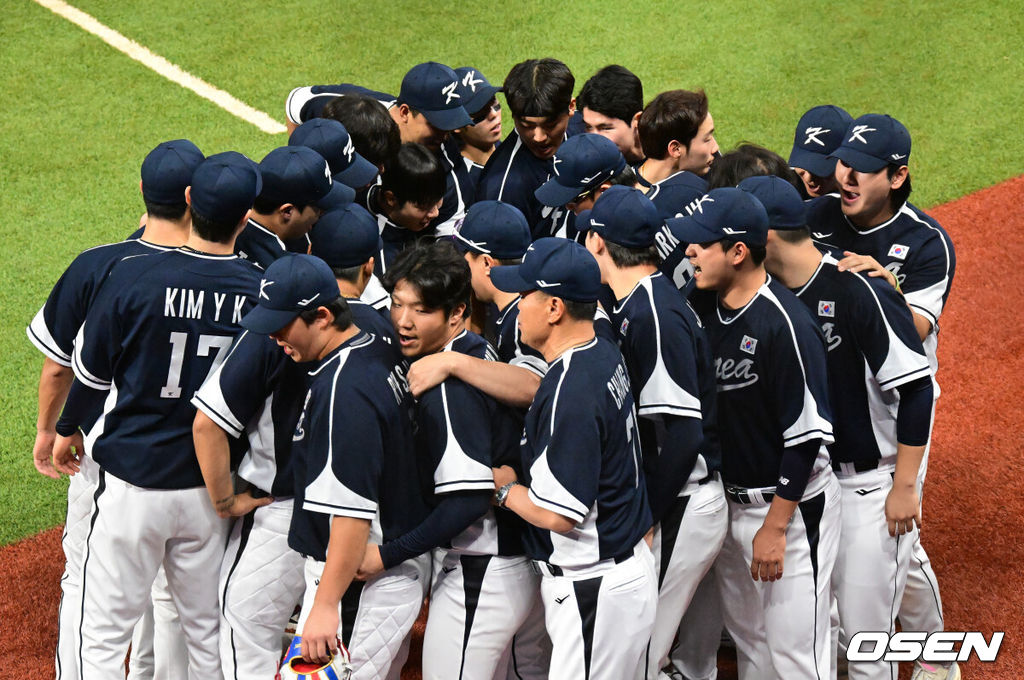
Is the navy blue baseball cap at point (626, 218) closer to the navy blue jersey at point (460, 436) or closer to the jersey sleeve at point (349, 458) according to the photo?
the navy blue jersey at point (460, 436)

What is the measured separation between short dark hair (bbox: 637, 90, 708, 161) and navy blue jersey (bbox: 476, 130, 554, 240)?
1.60 feet

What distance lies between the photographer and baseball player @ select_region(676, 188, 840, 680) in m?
3.47

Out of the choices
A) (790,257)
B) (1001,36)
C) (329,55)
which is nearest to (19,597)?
(790,257)

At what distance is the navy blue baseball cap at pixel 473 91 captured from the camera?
4.91 metres

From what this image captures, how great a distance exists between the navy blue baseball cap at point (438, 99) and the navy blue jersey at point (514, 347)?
130 cm

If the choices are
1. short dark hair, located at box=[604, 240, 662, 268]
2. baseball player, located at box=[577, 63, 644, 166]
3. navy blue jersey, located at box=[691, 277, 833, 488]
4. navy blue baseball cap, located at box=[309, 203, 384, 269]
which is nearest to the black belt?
navy blue jersey, located at box=[691, 277, 833, 488]

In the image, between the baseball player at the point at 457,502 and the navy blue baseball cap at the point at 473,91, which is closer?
the baseball player at the point at 457,502

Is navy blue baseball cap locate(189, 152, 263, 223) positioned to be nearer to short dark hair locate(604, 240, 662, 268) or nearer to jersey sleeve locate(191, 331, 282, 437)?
jersey sleeve locate(191, 331, 282, 437)

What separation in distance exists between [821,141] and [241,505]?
8.34ft

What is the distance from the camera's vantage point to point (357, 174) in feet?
13.4

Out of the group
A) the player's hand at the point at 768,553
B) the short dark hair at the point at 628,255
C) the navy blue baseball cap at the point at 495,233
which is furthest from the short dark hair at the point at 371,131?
the player's hand at the point at 768,553

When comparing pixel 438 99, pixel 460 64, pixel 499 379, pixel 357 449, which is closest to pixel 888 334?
pixel 499 379

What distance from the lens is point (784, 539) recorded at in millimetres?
3592

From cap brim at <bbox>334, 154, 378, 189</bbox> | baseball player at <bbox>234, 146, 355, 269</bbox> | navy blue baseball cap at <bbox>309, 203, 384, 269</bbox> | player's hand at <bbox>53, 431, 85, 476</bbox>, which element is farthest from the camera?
cap brim at <bbox>334, 154, 378, 189</bbox>
